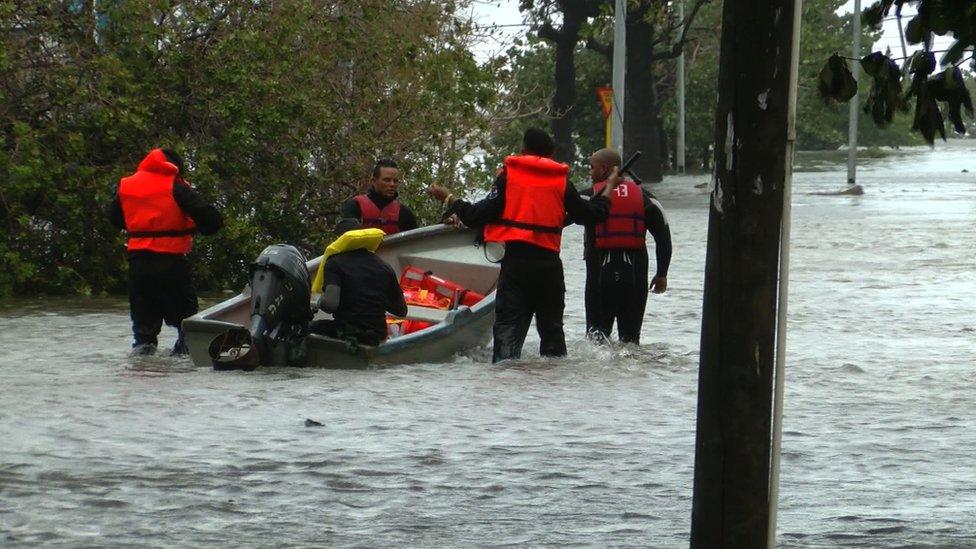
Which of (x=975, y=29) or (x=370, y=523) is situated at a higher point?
(x=975, y=29)

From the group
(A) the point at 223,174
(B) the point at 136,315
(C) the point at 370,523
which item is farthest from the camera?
(A) the point at 223,174

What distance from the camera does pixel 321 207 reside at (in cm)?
2062

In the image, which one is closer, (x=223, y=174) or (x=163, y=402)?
(x=163, y=402)

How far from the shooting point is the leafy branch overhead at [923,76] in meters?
5.91

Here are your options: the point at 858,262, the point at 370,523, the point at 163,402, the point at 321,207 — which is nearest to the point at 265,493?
the point at 370,523

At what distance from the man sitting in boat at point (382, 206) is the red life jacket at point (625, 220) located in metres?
1.88

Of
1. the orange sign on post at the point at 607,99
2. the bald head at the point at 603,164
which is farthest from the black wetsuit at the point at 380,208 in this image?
the orange sign on post at the point at 607,99

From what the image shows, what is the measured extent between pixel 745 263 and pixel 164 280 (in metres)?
7.95

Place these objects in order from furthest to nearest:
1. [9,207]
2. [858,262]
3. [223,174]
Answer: [858,262] < [223,174] < [9,207]

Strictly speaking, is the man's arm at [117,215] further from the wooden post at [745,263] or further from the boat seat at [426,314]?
the wooden post at [745,263]

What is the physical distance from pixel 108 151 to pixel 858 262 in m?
10.5

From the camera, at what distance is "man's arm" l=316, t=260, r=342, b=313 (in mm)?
12117

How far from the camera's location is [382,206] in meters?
14.3

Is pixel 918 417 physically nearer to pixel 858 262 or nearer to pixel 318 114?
pixel 318 114
